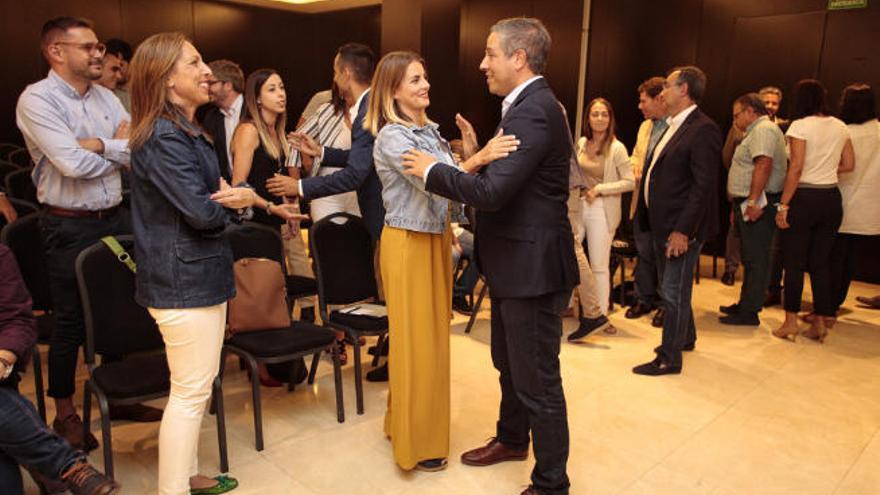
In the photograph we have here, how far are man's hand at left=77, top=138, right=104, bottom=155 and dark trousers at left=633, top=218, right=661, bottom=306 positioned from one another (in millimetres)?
3187

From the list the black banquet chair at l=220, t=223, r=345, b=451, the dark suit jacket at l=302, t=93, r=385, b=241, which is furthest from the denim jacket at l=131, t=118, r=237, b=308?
the dark suit jacket at l=302, t=93, r=385, b=241

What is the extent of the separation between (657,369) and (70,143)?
3297mm

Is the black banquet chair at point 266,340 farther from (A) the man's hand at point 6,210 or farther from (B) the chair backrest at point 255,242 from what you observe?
(A) the man's hand at point 6,210

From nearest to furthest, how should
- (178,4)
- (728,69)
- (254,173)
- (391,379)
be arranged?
(391,379), (254,173), (728,69), (178,4)

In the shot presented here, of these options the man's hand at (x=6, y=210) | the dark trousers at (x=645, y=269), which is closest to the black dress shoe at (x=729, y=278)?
the dark trousers at (x=645, y=269)

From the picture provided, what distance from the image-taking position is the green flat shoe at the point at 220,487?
2.49 meters

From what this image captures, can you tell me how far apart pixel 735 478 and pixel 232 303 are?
234cm

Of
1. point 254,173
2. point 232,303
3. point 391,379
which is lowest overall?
point 391,379

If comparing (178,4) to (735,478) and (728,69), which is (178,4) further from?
(735,478)

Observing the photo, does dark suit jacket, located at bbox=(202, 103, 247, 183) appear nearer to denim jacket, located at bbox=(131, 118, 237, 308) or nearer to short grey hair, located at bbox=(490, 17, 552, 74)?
denim jacket, located at bbox=(131, 118, 237, 308)

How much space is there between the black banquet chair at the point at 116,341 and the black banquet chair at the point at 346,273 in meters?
0.82

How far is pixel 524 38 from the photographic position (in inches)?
89.8

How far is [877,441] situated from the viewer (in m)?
3.16

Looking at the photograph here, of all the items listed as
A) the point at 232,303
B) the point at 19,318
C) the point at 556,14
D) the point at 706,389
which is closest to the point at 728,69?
the point at 556,14
